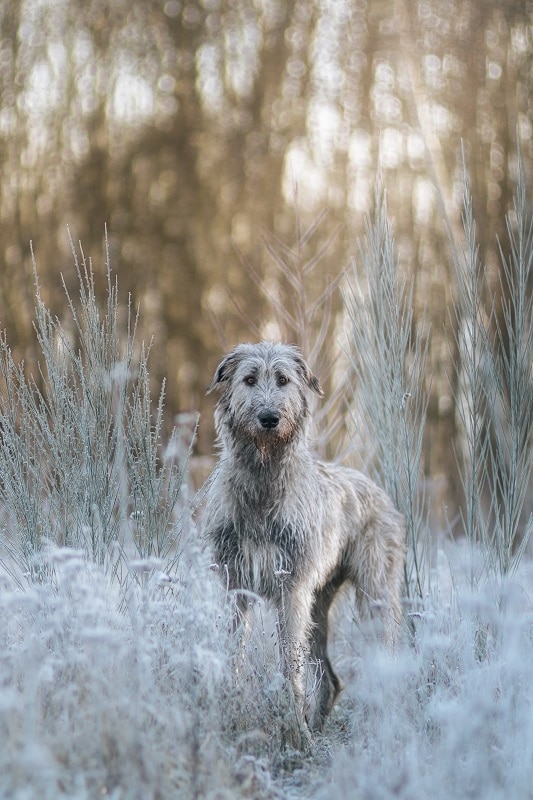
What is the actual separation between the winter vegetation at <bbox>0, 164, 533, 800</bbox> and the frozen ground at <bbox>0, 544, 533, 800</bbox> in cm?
1

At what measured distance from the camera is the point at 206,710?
350 cm

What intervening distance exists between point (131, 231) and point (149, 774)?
8822 millimetres

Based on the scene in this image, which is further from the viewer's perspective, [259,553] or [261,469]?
[261,469]

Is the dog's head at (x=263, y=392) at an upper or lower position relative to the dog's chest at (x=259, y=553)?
upper

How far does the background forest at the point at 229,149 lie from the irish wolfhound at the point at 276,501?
4.89m

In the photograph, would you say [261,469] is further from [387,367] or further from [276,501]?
[387,367]

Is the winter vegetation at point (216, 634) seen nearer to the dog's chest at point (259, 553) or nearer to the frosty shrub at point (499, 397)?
the frosty shrub at point (499, 397)

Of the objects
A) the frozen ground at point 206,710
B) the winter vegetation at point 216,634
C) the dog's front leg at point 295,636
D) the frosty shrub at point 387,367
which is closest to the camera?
the frozen ground at point 206,710

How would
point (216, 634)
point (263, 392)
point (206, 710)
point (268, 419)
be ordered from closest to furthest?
point (206, 710), point (216, 634), point (268, 419), point (263, 392)

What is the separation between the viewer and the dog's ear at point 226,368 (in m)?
4.89

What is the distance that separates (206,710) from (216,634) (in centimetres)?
40

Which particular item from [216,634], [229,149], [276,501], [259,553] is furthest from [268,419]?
[229,149]

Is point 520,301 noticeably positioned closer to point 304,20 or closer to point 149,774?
point 149,774

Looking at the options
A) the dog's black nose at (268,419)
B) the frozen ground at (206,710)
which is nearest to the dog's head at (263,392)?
the dog's black nose at (268,419)
